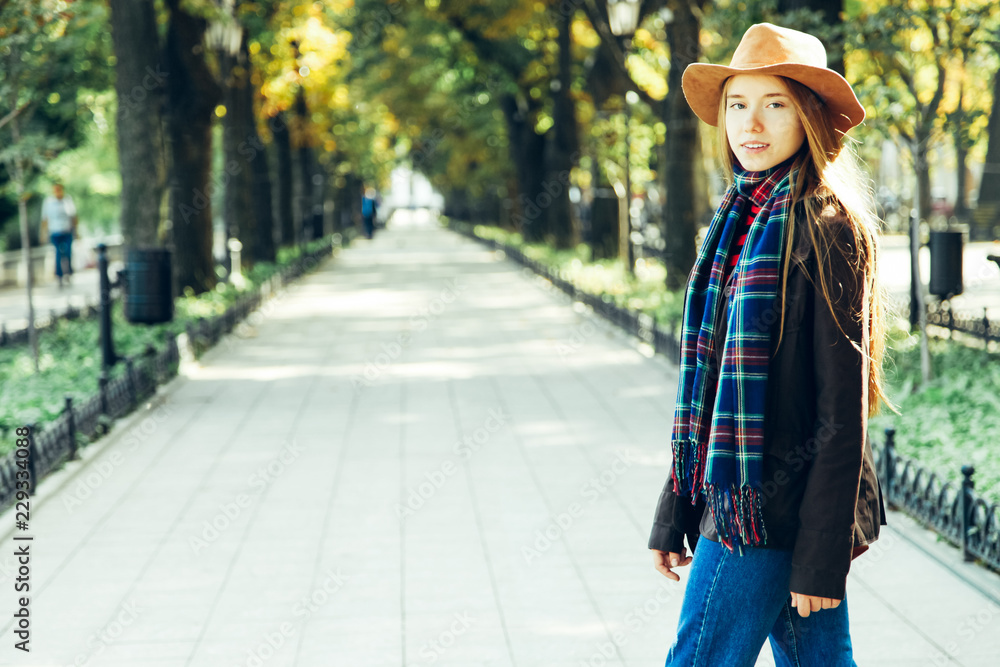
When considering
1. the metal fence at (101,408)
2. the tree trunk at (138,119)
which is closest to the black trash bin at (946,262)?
the metal fence at (101,408)

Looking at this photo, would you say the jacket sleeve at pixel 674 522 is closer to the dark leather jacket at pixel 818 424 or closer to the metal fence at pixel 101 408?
the dark leather jacket at pixel 818 424

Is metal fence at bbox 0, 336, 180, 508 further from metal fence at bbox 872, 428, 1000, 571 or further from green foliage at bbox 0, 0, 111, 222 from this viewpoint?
metal fence at bbox 872, 428, 1000, 571

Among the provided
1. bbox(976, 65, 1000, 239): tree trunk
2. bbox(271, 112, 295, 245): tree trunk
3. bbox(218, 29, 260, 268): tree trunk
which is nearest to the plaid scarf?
bbox(976, 65, 1000, 239): tree trunk

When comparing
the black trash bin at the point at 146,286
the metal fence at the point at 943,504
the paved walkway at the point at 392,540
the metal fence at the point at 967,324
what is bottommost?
the paved walkway at the point at 392,540

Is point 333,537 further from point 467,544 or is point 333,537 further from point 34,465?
point 34,465

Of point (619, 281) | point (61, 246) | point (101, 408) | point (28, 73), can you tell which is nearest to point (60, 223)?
point (61, 246)

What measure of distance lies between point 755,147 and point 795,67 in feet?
0.64

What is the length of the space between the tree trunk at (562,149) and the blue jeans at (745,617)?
63.0ft

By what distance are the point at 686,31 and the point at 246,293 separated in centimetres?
752

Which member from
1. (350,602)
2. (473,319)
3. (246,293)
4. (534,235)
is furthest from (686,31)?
(534,235)

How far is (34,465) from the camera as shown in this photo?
6875 millimetres

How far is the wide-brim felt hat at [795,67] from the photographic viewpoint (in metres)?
2.46

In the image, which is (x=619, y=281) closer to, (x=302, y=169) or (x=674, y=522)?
(x=674, y=522)

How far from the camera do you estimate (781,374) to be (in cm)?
241
